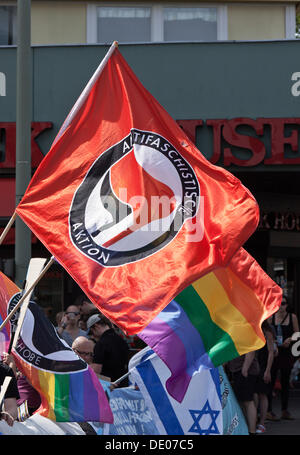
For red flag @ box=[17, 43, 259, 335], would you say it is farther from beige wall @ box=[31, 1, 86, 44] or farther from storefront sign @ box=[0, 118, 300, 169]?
beige wall @ box=[31, 1, 86, 44]

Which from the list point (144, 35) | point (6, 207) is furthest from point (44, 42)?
point (6, 207)

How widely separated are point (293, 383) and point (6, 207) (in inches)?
270

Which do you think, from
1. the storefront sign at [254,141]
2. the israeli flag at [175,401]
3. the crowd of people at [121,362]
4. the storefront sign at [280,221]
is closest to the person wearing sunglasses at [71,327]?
the crowd of people at [121,362]

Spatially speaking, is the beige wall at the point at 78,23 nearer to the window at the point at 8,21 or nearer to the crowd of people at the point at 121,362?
the window at the point at 8,21

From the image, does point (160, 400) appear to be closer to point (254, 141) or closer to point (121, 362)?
point (121, 362)

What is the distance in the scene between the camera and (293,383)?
Result: 1803cm

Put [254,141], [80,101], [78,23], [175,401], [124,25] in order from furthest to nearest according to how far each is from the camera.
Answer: [78,23] → [124,25] → [254,141] → [175,401] → [80,101]

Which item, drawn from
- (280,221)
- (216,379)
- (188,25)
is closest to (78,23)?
(188,25)

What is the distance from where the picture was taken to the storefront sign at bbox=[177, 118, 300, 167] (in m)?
A: 14.9

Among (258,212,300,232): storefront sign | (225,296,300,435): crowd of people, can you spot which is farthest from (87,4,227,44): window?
(225,296,300,435): crowd of people

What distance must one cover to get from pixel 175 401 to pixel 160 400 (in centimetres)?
18

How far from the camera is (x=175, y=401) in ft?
27.2
